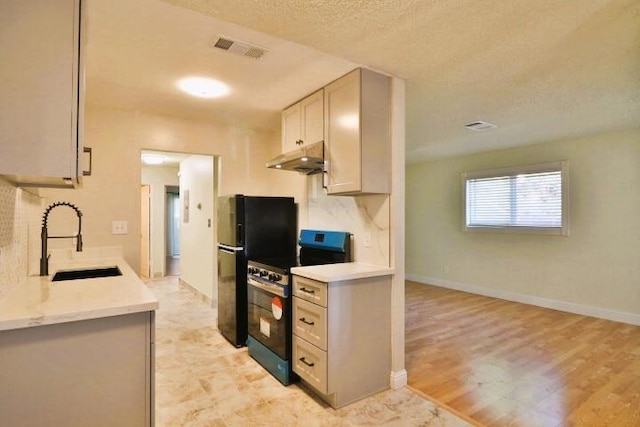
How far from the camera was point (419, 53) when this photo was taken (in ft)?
7.34

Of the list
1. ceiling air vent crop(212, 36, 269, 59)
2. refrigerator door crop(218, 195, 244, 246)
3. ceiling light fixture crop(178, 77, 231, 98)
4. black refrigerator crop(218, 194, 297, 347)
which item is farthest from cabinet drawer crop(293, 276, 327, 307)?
ceiling light fixture crop(178, 77, 231, 98)

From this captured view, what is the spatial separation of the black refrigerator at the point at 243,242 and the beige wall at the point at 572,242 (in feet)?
11.9

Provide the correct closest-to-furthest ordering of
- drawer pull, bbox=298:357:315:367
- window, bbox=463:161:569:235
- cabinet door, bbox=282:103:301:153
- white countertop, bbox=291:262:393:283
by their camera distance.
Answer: white countertop, bbox=291:262:393:283
drawer pull, bbox=298:357:315:367
cabinet door, bbox=282:103:301:153
window, bbox=463:161:569:235

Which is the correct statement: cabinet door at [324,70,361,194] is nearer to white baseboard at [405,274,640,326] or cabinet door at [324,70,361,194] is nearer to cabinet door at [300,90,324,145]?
cabinet door at [300,90,324,145]

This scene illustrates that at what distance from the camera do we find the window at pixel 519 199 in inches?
184

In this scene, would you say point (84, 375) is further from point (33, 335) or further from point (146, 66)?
A: point (146, 66)

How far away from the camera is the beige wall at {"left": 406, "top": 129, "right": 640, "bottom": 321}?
13.6 ft

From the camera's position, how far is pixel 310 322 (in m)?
2.37

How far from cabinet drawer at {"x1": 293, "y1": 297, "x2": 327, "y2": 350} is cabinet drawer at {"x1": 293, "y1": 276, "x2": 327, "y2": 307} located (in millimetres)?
36

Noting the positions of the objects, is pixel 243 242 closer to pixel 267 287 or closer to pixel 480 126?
pixel 267 287

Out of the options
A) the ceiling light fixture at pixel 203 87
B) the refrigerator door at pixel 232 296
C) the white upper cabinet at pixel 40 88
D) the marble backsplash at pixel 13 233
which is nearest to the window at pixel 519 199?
the refrigerator door at pixel 232 296

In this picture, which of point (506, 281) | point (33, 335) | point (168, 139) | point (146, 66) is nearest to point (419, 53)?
point (146, 66)

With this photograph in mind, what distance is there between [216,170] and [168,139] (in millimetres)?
787

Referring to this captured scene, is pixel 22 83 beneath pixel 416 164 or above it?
beneath
